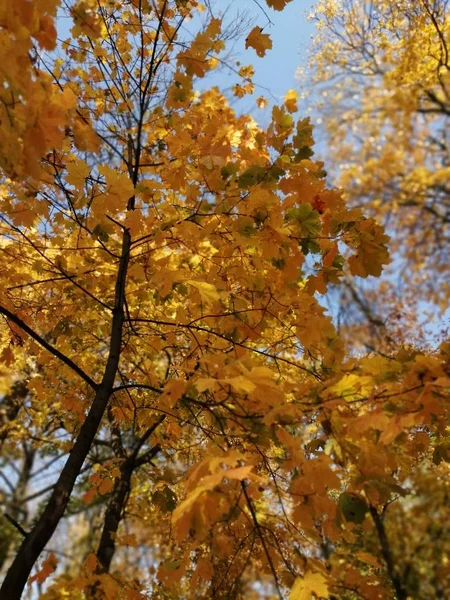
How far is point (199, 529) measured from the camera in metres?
1.25

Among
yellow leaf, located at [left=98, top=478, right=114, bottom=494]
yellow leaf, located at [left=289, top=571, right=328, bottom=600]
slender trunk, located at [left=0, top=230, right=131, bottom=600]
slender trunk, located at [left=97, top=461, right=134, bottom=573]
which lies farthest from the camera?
slender trunk, located at [left=97, top=461, right=134, bottom=573]

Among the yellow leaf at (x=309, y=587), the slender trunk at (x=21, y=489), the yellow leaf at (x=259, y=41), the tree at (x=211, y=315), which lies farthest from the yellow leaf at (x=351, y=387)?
the slender trunk at (x=21, y=489)

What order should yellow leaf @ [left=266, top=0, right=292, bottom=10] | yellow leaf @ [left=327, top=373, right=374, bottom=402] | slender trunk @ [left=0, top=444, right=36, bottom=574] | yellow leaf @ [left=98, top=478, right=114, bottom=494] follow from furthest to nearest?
slender trunk @ [left=0, top=444, right=36, bottom=574] < yellow leaf @ [left=98, top=478, right=114, bottom=494] < yellow leaf @ [left=266, top=0, right=292, bottom=10] < yellow leaf @ [left=327, top=373, right=374, bottom=402]

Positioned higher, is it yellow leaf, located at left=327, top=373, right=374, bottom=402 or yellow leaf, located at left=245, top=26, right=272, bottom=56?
yellow leaf, located at left=245, top=26, right=272, bottom=56

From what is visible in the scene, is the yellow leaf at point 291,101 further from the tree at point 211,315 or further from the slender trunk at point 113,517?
the slender trunk at point 113,517

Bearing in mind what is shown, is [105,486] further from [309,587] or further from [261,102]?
[261,102]

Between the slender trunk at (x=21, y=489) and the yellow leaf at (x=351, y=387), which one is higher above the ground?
the slender trunk at (x=21, y=489)

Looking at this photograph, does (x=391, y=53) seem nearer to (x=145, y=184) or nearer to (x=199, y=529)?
(x=145, y=184)

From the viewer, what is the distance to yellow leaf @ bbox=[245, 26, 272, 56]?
8.18 ft

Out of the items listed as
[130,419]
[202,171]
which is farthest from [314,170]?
[130,419]

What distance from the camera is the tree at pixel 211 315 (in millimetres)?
1405

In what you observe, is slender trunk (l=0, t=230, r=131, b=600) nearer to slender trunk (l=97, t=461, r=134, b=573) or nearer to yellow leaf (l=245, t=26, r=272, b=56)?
yellow leaf (l=245, t=26, r=272, b=56)

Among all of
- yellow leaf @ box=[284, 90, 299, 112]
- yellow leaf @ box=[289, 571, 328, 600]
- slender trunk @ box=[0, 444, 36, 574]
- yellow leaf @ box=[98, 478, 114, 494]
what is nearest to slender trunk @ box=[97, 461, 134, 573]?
yellow leaf @ box=[98, 478, 114, 494]

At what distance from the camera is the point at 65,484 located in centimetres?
200
